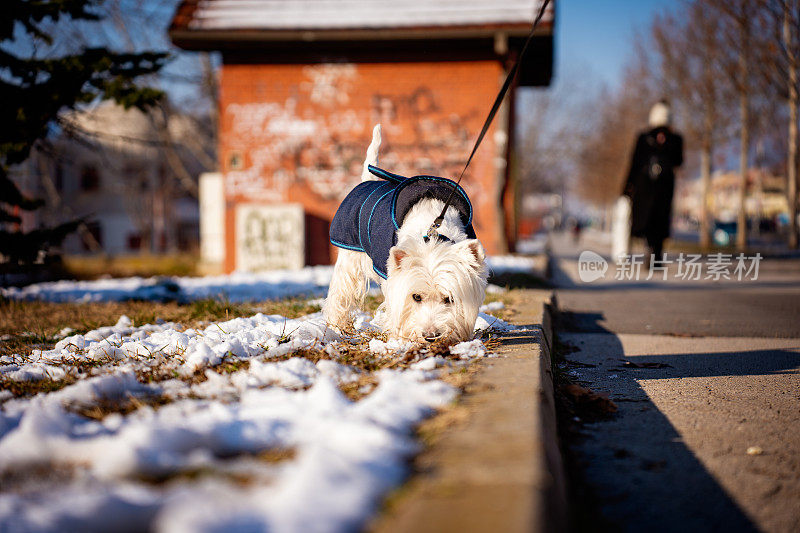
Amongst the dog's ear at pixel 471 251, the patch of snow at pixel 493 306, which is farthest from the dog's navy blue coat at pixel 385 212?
the patch of snow at pixel 493 306

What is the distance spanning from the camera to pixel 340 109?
11.4 meters

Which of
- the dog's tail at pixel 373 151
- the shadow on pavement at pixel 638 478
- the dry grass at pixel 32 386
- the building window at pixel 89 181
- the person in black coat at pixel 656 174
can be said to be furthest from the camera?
the building window at pixel 89 181

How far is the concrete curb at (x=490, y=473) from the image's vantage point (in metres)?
1.29

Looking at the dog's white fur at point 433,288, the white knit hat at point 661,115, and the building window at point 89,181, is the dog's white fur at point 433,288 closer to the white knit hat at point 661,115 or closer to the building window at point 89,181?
the white knit hat at point 661,115

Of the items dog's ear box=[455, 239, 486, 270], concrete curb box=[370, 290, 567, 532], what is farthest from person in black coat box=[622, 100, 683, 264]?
concrete curb box=[370, 290, 567, 532]

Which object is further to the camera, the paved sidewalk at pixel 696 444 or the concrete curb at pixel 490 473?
the paved sidewalk at pixel 696 444

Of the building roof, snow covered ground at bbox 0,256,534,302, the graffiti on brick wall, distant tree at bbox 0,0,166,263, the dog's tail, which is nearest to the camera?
the dog's tail

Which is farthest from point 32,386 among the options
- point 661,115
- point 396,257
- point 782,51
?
point 782,51

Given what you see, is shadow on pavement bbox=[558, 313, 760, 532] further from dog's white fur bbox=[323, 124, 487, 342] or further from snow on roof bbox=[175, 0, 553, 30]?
snow on roof bbox=[175, 0, 553, 30]

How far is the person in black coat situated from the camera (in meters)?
9.70

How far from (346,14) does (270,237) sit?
4415 mm

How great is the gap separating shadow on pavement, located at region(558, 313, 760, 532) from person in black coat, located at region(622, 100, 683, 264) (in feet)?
24.1

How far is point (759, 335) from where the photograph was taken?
16.9 ft

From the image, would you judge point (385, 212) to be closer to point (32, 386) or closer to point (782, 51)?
point (32, 386)
